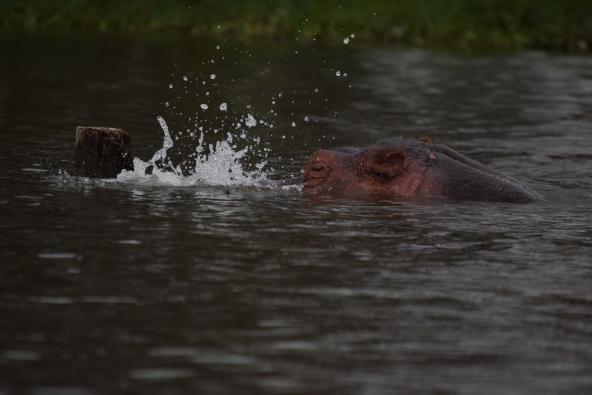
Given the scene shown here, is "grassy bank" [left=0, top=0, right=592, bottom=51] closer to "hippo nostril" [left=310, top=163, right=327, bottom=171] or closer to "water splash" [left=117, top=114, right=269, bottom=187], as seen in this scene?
"water splash" [left=117, top=114, right=269, bottom=187]

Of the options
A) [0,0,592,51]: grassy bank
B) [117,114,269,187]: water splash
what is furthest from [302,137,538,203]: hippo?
[0,0,592,51]: grassy bank

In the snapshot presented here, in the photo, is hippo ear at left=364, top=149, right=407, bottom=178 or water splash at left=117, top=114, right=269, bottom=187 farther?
water splash at left=117, top=114, right=269, bottom=187

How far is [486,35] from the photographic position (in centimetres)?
3019

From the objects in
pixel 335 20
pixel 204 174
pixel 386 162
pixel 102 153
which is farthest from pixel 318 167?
pixel 335 20

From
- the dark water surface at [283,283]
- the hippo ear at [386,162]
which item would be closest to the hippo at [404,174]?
the hippo ear at [386,162]

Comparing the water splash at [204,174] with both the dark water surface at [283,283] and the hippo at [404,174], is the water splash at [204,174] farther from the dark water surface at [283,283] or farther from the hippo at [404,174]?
the hippo at [404,174]

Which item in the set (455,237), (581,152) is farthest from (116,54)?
(455,237)

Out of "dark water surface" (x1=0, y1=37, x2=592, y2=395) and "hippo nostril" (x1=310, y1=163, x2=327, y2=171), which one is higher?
"hippo nostril" (x1=310, y1=163, x2=327, y2=171)

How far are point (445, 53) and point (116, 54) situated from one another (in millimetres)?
6818

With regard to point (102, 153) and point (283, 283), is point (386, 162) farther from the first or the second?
point (283, 283)

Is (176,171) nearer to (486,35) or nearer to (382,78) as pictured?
(382,78)

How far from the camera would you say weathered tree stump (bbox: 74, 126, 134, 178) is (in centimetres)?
1005

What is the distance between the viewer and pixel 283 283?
7.17 metres

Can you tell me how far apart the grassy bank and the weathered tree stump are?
687 inches
